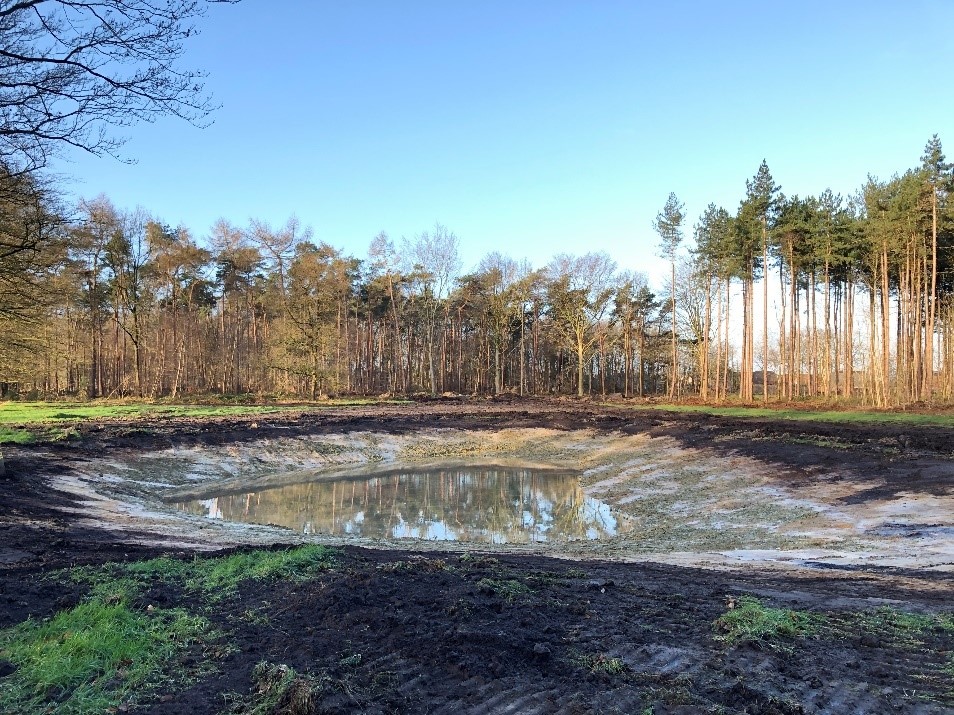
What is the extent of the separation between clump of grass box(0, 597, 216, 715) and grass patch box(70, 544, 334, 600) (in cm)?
60

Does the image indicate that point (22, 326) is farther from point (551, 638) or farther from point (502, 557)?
point (551, 638)

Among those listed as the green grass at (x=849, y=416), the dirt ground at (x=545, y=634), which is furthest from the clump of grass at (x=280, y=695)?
the green grass at (x=849, y=416)

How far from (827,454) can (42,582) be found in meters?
17.2

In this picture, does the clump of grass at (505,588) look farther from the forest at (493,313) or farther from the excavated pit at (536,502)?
the forest at (493,313)

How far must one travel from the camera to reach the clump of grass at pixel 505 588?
15.6 feet

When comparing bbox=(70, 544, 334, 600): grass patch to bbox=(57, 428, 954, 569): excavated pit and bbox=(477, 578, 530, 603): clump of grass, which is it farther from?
bbox=(57, 428, 954, 569): excavated pit

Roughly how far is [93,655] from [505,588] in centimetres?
301

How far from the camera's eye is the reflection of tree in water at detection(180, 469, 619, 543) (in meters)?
12.7

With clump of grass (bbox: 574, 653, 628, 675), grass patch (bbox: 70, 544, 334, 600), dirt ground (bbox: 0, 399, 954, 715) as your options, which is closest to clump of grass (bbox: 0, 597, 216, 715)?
dirt ground (bbox: 0, 399, 954, 715)

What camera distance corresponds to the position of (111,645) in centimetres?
388

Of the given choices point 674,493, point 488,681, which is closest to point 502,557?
point 488,681

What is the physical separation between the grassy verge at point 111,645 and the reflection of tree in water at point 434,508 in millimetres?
6706

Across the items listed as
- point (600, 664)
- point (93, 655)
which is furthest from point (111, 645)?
point (600, 664)

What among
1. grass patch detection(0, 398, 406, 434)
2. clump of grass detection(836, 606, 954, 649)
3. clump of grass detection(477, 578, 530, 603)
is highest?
clump of grass detection(477, 578, 530, 603)
